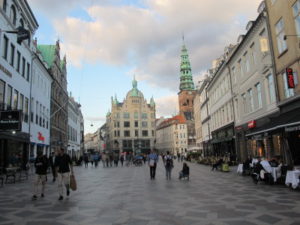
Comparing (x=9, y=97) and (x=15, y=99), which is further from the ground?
(x=15, y=99)

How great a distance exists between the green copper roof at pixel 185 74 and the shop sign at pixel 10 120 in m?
104

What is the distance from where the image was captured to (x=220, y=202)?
29.3ft

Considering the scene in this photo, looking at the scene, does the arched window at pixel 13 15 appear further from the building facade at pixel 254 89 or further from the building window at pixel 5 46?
the building facade at pixel 254 89

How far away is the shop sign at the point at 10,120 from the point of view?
17406 mm

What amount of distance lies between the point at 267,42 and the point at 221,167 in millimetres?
10669

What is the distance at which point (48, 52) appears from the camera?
4553 cm

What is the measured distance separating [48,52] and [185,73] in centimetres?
8065

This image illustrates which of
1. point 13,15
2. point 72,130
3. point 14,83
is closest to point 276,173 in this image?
point 14,83

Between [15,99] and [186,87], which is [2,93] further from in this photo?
[186,87]

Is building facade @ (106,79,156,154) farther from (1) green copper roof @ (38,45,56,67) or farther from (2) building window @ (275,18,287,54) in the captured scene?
(2) building window @ (275,18,287,54)

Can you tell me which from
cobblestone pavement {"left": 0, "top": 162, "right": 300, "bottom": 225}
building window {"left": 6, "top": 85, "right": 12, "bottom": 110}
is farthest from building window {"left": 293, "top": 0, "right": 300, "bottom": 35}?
building window {"left": 6, "top": 85, "right": 12, "bottom": 110}

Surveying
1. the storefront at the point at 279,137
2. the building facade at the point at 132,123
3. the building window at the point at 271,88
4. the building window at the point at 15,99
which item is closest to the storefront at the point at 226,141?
the storefront at the point at 279,137

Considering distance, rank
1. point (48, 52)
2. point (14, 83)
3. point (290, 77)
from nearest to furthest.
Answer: point (290, 77) < point (14, 83) < point (48, 52)

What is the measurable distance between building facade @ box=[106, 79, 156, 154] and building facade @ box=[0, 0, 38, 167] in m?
73.8
